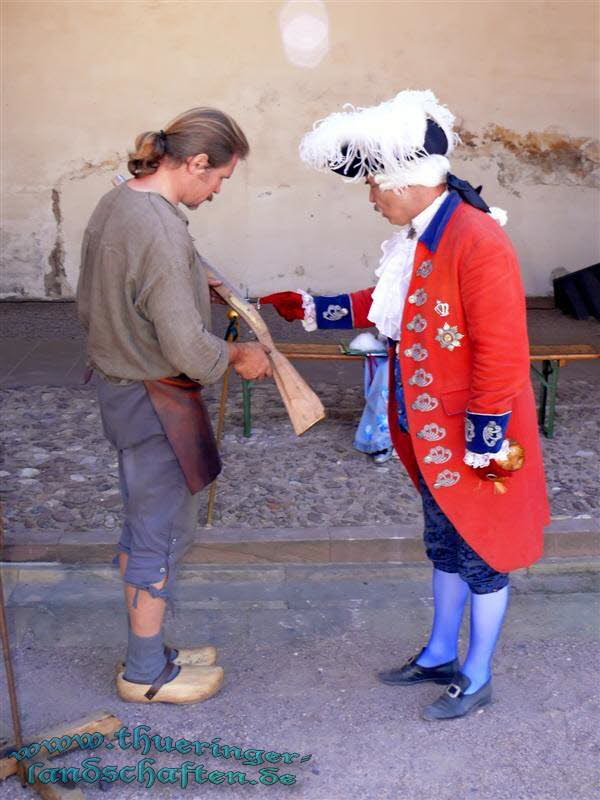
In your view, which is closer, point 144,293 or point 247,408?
point 144,293

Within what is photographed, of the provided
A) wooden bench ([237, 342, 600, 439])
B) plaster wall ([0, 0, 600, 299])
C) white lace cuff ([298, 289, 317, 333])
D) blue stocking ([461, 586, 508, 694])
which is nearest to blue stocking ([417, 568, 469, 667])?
blue stocking ([461, 586, 508, 694])

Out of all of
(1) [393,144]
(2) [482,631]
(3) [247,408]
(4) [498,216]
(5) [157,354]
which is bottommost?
(2) [482,631]

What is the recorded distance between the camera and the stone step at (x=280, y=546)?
430cm

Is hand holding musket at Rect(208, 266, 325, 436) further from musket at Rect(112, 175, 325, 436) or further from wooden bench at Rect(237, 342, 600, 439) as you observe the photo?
wooden bench at Rect(237, 342, 600, 439)

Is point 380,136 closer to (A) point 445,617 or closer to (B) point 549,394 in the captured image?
(A) point 445,617

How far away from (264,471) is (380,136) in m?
2.61

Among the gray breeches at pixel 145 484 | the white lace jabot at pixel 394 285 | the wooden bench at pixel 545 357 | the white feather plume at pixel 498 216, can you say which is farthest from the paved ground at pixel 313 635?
the white feather plume at pixel 498 216

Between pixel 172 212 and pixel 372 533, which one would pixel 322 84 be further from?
pixel 172 212

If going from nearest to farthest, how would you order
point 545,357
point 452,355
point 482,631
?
point 452,355 < point 482,631 < point 545,357

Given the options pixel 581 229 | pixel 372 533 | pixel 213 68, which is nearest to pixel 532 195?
pixel 581 229

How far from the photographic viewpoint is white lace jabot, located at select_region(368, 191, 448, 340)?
3.05 m

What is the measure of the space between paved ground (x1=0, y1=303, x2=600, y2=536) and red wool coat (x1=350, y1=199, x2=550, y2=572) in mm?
1527

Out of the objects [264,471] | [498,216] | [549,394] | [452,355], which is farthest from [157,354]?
[549,394]

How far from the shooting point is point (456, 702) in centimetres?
322
